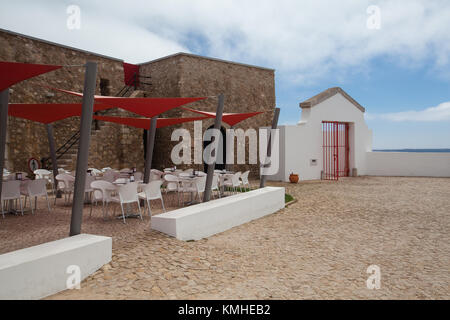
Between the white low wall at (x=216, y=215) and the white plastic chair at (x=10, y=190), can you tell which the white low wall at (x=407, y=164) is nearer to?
the white low wall at (x=216, y=215)

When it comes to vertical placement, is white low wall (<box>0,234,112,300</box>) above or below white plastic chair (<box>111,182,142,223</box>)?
below

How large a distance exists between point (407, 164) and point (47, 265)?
17160 millimetres

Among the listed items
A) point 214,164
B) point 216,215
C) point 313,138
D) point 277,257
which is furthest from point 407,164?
point 277,257

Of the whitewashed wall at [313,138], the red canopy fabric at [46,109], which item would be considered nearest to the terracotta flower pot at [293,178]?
the whitewashed wall at [313,138]

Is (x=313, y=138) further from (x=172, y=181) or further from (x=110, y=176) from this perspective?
(x=110, y=176)

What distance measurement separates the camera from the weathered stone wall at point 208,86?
43.4ft

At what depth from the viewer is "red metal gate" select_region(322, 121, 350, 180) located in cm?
1452

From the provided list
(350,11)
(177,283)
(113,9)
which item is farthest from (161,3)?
(177,283)

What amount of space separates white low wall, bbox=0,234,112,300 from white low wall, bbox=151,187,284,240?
1.21 metres

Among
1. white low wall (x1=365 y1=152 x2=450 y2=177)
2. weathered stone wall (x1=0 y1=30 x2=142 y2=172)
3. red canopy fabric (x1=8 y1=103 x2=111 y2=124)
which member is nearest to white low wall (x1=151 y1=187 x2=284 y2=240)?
red canopy fabric (x1=8 y1=103 x2=111 y2=124)

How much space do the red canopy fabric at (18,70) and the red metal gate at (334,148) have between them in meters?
12.4

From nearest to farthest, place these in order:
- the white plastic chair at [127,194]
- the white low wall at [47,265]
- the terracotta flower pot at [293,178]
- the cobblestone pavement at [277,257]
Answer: the white low wall at [47,265], the cobblestone pavement at [277,257], the white plastic chair at [127,194], the terracotta flower pot at [293,178]

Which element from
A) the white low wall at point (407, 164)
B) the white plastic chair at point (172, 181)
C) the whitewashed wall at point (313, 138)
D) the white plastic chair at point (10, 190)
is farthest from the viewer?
the white low wall at point (407, 164)

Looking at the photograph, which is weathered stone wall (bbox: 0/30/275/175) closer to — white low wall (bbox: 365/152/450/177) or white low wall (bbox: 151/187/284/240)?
white low wall (bbox: 151/187/284/240)
